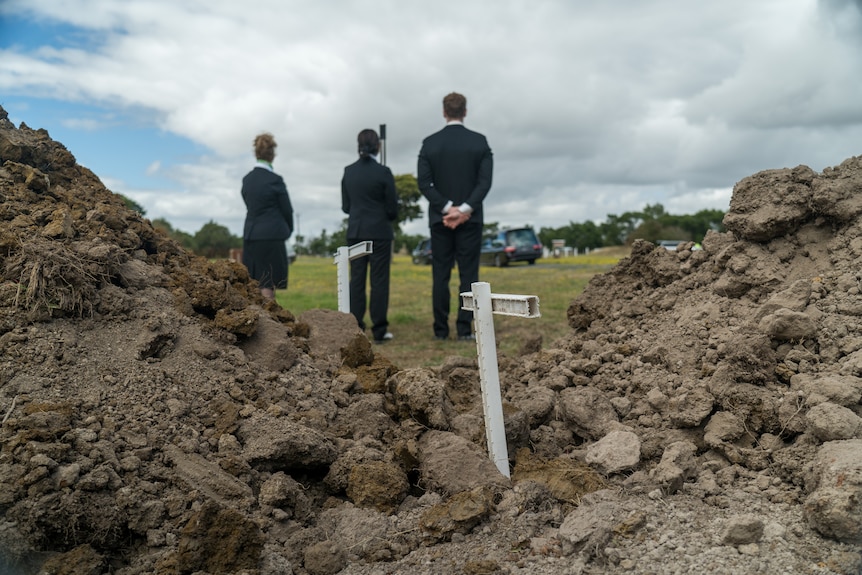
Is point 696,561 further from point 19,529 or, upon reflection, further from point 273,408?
point 19,529

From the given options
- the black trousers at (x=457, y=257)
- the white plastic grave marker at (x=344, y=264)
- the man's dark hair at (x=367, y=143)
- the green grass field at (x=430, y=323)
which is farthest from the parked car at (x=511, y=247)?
the white plastic grave marker at (x=344, y=264)

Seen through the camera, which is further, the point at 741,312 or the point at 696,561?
the point at 741,312

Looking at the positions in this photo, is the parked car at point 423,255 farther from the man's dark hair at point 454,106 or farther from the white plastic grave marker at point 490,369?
the white plastic grave marker at point 490,369

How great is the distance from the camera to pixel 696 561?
8.78ft

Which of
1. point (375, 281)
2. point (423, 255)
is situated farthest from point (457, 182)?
point (423, 255)

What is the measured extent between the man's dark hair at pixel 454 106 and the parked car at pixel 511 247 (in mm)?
22755

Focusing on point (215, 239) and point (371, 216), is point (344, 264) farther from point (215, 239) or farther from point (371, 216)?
point (215, 239)

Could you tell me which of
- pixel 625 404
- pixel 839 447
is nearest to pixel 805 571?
pixel 839 447

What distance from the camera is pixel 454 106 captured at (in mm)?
7707

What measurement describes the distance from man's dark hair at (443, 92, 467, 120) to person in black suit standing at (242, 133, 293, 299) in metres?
2.00

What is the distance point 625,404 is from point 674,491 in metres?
0.92

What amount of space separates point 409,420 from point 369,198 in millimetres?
4406

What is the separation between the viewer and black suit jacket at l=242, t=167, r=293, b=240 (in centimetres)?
795

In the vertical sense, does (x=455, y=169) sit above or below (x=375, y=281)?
above
